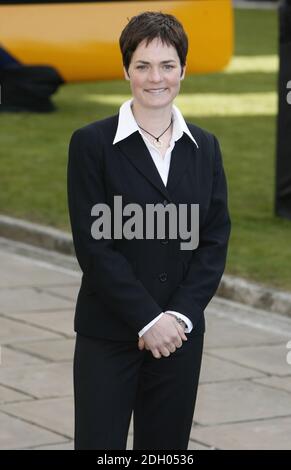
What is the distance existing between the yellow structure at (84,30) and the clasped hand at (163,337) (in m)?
13.8

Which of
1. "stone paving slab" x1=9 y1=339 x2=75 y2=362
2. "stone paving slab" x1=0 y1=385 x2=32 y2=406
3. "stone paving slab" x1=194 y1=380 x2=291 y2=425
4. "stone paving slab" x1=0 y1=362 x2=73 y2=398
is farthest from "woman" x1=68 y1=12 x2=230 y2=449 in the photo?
"stone paving slab" x1=9 y1=339 x2=75 y2=362

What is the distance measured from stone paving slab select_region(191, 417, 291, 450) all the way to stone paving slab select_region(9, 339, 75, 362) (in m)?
1.53

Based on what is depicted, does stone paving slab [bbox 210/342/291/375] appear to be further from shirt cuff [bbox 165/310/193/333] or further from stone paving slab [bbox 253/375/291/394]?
shirt cuff [bbox 165/310/193/333]

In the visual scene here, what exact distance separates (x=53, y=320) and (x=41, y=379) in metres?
1.43

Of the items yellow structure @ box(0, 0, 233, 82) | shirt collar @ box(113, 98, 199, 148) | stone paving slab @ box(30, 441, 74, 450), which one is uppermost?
yellow structure @ box(0, 0, 233, 82)

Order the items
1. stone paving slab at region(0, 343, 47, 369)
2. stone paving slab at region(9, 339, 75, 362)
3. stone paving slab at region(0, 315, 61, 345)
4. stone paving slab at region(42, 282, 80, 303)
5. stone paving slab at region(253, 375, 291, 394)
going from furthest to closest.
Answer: stone paving slab at region(42, 282, 80, 303), stone paving slab at region(0, 315, 61, 345), stone paving slab at region(9, 339, 75, 362), stone paving slab at region(0, 343, 47, 369), stone paving slab at region(253, 375, 291, 394)

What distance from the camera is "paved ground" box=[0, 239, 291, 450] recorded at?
7.13 m

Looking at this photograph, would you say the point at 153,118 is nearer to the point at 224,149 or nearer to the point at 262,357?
the point at 262,357

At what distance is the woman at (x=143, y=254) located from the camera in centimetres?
470

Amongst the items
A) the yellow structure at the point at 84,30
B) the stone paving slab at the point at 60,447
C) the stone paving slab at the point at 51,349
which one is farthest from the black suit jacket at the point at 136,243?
the yellow structure at the point at 84,30

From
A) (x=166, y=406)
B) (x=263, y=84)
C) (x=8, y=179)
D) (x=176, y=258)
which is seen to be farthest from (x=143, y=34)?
(x=263, y=84)

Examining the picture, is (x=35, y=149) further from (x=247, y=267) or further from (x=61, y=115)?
(x=247, y=267)

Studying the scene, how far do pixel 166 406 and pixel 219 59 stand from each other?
49.0ft

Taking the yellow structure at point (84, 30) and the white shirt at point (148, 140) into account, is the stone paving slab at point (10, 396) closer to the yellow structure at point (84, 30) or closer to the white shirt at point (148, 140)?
the white shirt at point (148, 140)
